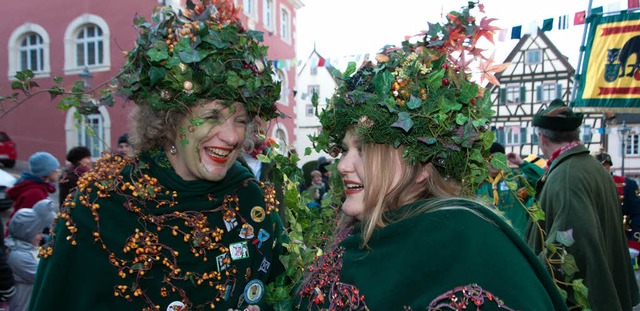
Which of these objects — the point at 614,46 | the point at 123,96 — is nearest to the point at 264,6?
the point at 614,46

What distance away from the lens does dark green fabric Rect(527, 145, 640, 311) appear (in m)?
3.21

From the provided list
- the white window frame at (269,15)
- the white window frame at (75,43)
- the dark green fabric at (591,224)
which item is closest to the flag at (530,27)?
the dark green fabric at (591,224)

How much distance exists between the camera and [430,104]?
1682mm

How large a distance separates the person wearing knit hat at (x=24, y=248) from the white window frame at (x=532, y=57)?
26176 millimetres

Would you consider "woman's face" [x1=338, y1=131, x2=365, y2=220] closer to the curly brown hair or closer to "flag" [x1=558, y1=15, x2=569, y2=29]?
the curly brown hair

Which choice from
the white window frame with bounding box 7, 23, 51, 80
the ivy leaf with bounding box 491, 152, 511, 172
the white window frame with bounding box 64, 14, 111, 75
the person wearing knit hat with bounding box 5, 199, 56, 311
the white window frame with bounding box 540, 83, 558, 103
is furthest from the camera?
the white window frame with bounding box 540, 83, 558, 103

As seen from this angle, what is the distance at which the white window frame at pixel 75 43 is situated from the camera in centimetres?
1481

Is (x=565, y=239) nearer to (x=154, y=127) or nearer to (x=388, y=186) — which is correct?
(x=388, y=186)

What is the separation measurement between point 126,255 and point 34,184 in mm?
3032

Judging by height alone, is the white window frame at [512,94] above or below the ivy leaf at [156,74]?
above

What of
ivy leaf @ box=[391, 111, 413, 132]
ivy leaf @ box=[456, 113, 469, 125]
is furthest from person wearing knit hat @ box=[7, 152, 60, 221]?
ivy leaf @ box=[456, 113, 469, 125]

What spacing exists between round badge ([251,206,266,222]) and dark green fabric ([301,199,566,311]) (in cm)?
91

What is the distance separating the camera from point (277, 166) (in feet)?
7.86

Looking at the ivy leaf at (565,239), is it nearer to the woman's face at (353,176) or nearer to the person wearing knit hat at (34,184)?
the woman's face at (353,176)
